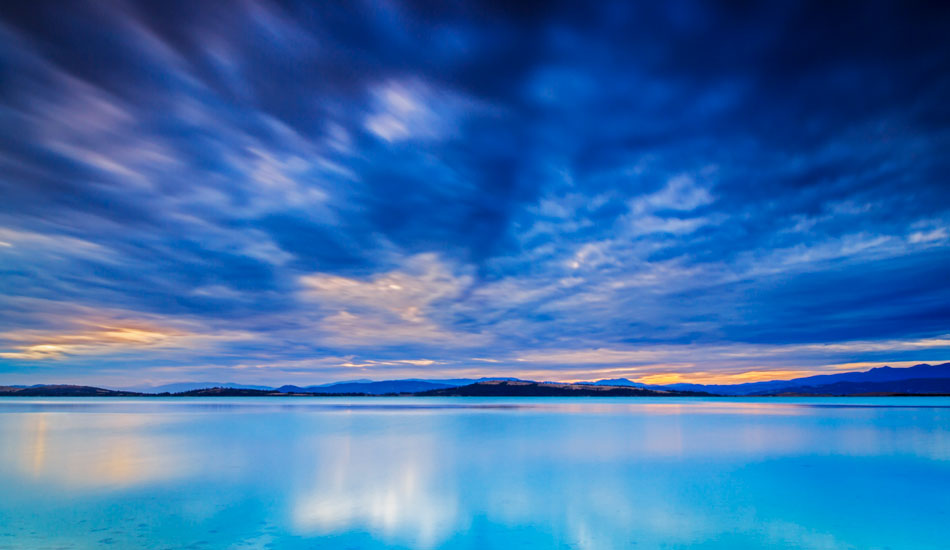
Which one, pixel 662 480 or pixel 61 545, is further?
pixel 662 480

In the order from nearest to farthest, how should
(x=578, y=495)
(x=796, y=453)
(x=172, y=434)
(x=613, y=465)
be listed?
(x=578, y=495) < (x=613, y=465) < (x=796, y=453) < (x=172, y=434)

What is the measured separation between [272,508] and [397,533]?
159 inches

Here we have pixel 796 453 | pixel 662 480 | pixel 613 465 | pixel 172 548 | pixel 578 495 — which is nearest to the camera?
pixel 172 548

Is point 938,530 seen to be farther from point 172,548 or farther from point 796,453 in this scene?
point 172,548

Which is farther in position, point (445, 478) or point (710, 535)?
point (445, 478)

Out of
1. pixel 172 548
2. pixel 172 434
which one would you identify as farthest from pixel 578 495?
pixel 172 434

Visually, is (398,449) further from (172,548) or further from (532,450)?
(172,548)

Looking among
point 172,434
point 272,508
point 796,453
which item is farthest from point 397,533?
point 172,434

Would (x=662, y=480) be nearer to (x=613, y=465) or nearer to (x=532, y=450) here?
(x=613, y=465)

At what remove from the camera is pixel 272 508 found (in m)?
13.2

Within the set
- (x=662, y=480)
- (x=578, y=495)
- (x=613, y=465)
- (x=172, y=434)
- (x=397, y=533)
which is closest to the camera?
(x=397, y=533)

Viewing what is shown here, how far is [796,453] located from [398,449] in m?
18.5

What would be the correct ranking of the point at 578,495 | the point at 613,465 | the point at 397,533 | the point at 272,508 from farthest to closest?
the point at 613,465 → the point at 578,495 → the point at 272,508 → the point at 397,533

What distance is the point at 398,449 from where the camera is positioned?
2561cm
